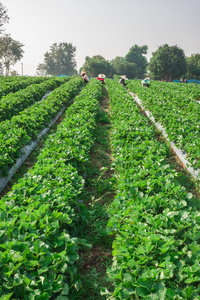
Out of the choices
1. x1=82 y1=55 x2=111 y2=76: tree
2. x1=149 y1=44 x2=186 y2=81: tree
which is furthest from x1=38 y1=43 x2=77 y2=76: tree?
x1=149 y1=44 x2=186 y2=81: tree

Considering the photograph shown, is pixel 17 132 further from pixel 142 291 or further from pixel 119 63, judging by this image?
pixel 119 63

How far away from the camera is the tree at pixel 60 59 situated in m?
80.3

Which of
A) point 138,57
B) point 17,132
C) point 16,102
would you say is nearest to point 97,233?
point 17,132

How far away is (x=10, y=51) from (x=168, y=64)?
38609 millimetres

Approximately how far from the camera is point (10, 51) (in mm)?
54719

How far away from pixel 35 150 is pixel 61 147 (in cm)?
240

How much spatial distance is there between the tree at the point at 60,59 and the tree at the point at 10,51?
2585cm

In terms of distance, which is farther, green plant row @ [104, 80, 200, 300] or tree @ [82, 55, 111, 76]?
tree @ [82, 55, 111, 76]

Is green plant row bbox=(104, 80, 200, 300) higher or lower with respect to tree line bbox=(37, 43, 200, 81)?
lower

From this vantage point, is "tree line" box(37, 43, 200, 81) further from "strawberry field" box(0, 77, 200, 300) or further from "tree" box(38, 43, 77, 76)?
"strawberry field" box(0, 77, 200, 300)

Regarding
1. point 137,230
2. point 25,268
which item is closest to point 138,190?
point 137,230

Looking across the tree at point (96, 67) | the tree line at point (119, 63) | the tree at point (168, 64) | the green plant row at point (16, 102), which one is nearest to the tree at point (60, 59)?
the tree line at point (119, 63)

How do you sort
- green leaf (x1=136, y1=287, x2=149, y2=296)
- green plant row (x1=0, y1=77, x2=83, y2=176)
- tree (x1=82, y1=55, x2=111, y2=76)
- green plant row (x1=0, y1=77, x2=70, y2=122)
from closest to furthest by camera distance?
green leaf (x1=136, y1=287, x2=149, y2=296) < green plant row (x1=0, y1=77, x2=83, y2=176) < green plant row (x1=0, y1=77, x2=70, y2=122) < tree (x1=82, y1=55, x2=111, y2=76)

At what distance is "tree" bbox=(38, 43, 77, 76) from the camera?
80.3 m
